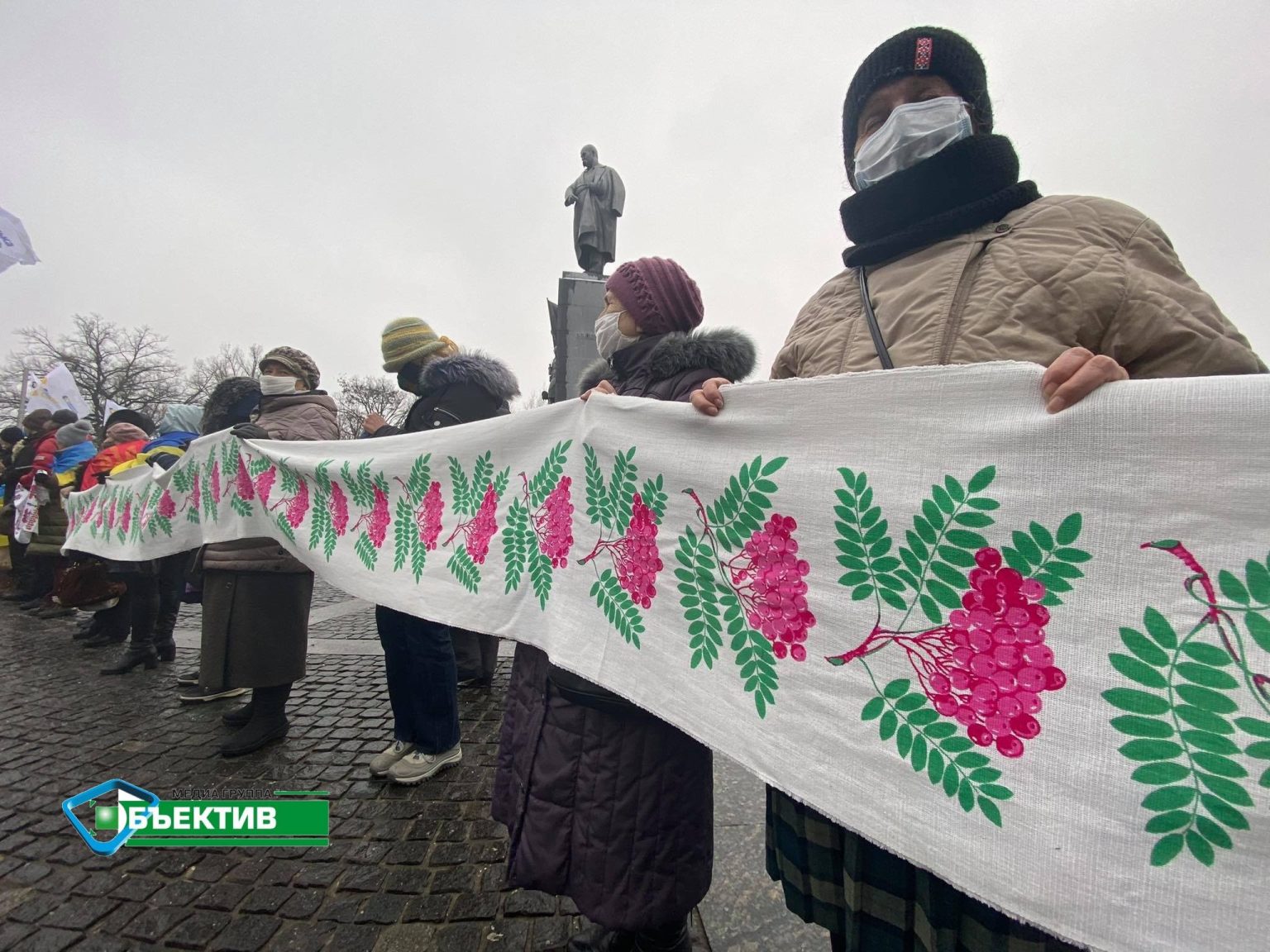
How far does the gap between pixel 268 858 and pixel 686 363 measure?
247cm

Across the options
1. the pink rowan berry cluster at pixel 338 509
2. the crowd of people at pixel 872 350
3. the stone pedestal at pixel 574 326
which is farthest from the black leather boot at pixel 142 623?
the stone pedestal at pixel 574 326

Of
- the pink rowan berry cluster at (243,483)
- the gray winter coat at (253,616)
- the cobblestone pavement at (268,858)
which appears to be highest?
the pink rowan berry cluster at (243,483)

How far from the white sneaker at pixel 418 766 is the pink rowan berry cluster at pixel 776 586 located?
2.30m

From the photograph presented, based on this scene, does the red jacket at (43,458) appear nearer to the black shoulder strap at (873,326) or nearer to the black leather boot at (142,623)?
the black leather boot at (142,623)

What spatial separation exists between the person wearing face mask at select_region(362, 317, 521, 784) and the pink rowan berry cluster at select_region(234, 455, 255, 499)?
994 mm

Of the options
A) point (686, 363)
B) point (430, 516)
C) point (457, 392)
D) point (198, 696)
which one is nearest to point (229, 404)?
point (198, 696)

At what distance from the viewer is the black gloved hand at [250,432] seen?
10.6ft

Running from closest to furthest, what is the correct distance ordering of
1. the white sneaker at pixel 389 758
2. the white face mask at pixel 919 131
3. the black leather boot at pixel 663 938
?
the white face mask at pixel 919 131
the black leather boot at pixel 663 938
the white sneaker at pixel 389 758

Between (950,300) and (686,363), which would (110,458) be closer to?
(686,363)

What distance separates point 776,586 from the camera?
3.78ft

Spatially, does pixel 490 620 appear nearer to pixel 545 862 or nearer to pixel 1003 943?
pixel 545 862

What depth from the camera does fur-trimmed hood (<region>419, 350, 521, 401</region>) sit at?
287 cm

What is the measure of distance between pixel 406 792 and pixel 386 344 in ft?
7.75

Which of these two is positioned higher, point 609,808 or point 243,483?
point 243,483
